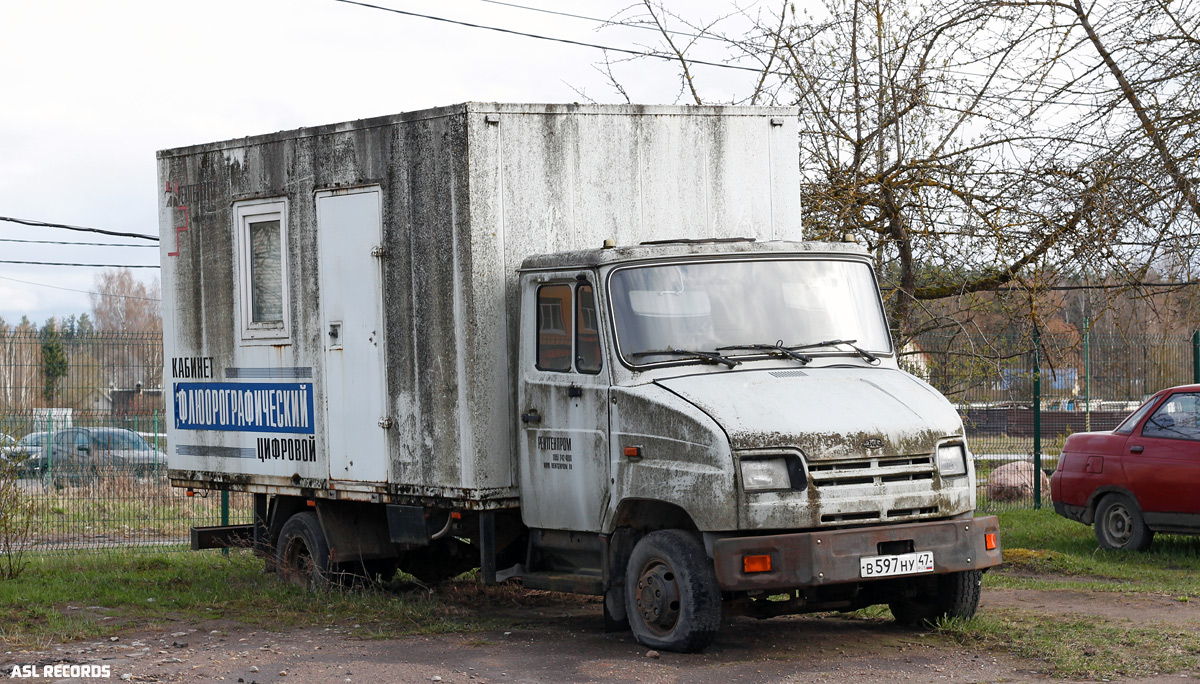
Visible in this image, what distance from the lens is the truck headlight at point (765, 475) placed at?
24.0 ft

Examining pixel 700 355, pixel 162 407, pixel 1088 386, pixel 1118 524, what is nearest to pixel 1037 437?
pixel 1088 386

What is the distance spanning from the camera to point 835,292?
852cm

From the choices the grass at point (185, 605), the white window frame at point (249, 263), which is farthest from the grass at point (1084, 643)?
the white window frame at point (249, 263)

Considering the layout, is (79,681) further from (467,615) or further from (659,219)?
(659,219)

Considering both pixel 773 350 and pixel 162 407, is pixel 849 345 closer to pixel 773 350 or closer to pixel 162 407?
pixel 773 350

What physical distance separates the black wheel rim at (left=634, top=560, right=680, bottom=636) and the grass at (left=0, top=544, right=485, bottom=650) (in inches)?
68.5

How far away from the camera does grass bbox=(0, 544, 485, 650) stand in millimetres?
9297

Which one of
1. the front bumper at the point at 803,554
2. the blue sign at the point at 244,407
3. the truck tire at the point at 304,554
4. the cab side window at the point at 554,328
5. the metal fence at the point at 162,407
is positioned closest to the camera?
the front bumper at the point at 803,554

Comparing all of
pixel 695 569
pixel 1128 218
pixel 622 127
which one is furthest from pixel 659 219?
pixel 1128 218

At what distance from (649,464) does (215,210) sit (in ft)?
16.1

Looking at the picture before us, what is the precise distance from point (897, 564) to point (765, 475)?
905 mm

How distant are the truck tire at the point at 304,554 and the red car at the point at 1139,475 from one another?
285 inches

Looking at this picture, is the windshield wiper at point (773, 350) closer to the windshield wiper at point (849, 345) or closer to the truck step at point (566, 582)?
the windshield wiper at point (849, 345)

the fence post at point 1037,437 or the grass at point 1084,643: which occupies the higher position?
the fence post at point 1037,437
